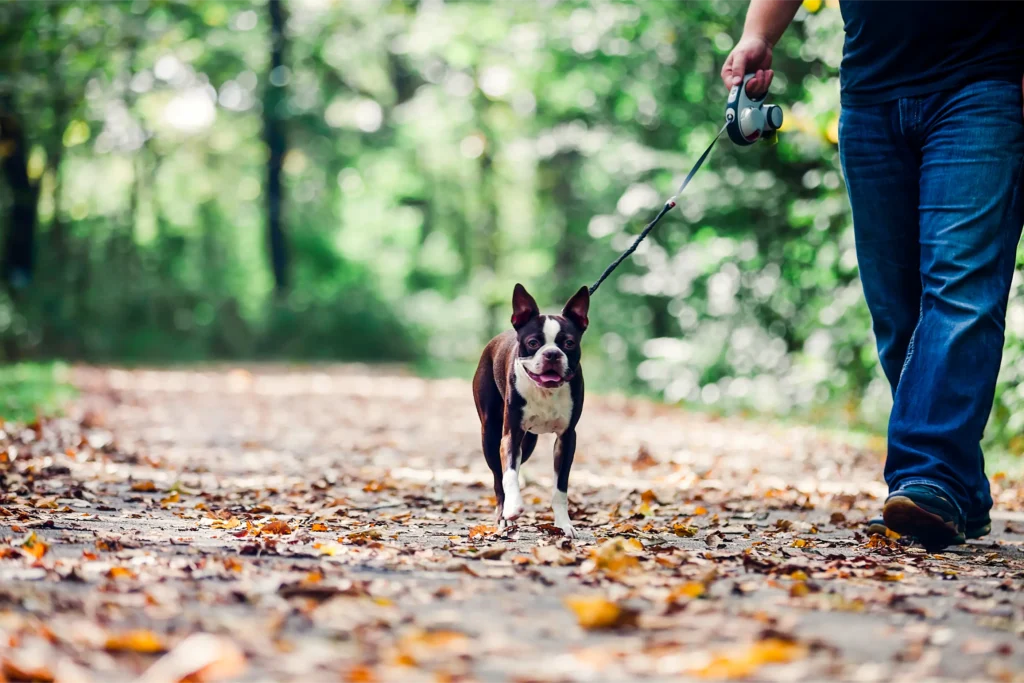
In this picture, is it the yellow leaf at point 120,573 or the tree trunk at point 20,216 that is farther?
the tree trunk at point 20,216

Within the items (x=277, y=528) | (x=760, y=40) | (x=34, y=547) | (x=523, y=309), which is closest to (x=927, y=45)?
(x=760, y=40)

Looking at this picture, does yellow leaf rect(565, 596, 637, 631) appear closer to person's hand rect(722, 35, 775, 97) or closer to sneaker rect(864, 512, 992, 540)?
sneaker rect(864, 512, 992, 540)

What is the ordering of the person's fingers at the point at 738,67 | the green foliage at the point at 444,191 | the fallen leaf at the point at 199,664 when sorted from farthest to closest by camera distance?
the green foliage at the point at 444,191 < the person's fingers at the point at 738,67 < the fallen leaf at the point at 199,664

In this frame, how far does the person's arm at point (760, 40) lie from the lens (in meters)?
4.92

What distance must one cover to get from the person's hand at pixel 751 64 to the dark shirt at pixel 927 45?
44cm

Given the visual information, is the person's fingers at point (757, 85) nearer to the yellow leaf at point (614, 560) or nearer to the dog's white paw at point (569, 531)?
the dog's white paw at point (569, 531)

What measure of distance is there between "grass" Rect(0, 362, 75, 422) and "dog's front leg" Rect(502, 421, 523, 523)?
5.61 meters

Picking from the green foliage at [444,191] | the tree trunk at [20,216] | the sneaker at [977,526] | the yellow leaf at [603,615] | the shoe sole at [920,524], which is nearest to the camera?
the yellow leaf at [603,615]

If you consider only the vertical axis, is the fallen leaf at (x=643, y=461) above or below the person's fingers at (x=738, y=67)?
below

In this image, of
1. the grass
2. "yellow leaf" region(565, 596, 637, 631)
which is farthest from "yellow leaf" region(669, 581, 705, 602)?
the grass

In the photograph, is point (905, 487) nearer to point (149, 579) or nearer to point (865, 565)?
point (865, 565)

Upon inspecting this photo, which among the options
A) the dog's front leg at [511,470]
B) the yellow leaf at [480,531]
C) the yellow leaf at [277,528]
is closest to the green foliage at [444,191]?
the dog's front leg at [511,470]

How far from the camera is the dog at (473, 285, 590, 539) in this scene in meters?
4.64

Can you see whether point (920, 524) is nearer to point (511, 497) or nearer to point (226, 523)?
point (511, 497)
